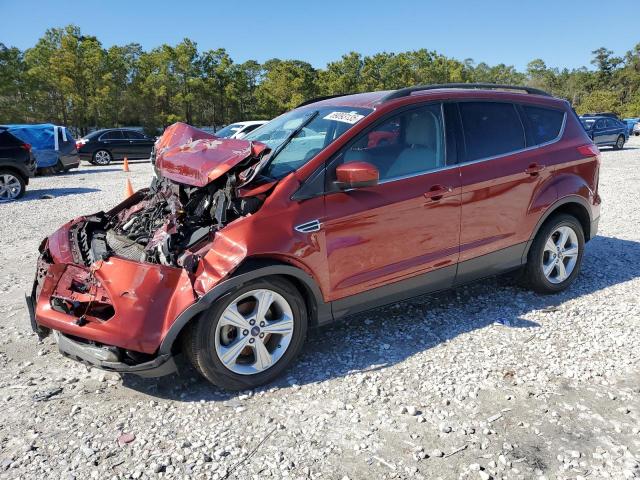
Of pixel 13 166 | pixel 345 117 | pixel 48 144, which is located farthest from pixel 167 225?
pixel 48 144

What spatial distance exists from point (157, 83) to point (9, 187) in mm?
34528

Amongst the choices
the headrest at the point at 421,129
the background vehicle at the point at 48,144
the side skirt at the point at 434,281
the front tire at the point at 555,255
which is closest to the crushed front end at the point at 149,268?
the side skirt at the point at 434,281

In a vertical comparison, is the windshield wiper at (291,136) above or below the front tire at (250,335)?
above

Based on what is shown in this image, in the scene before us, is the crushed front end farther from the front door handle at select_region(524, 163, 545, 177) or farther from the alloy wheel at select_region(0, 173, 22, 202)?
the alloy wheel at select_region(0, 173, 22, 202)

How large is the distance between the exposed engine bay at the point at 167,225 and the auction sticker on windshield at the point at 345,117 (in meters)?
0.99

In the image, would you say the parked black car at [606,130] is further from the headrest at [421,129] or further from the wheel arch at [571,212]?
the headrest at [421,129]

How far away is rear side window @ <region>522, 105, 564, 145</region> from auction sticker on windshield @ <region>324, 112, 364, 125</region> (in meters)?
1.83

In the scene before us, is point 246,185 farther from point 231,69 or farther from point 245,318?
point 231,69

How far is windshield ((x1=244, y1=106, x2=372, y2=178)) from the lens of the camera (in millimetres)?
3438

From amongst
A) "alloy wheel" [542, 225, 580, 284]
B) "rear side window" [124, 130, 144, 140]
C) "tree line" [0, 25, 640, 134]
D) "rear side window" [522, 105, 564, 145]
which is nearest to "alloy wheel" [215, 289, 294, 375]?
"alloy wheel" [542, 225, 580, 284]

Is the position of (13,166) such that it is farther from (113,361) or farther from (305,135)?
(113,361)

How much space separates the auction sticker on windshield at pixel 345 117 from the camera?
362 centimetres

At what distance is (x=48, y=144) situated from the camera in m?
15.4

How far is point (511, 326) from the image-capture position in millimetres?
4094
